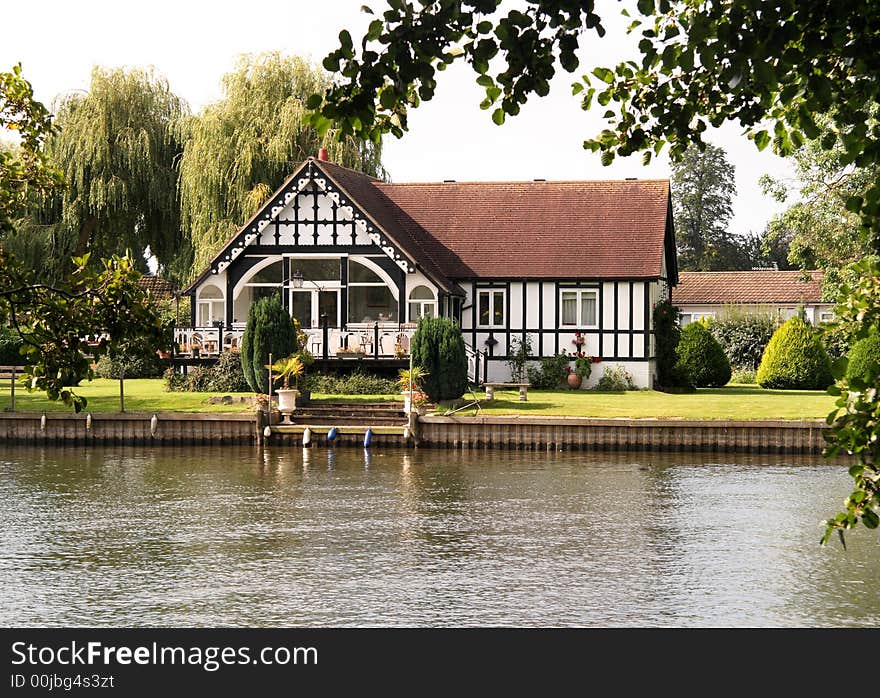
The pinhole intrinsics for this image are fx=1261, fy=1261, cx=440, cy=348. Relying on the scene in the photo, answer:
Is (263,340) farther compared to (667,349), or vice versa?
(667,349)

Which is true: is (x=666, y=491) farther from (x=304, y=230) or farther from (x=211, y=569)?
(x=304, y=230)

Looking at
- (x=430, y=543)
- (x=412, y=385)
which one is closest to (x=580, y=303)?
(x=412, y=385)

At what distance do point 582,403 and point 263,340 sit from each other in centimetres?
733

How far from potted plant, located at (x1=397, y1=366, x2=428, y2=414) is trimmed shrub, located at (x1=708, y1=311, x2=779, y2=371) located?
15.6m

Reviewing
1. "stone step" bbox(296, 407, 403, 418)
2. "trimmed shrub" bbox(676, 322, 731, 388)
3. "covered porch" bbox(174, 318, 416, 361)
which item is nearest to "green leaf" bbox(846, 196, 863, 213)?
"stone step" bbox(296, 407, 403, 418)

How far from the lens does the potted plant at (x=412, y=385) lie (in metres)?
26.0

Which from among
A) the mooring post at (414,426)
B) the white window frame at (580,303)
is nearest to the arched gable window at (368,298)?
the white window frame at (580,303)

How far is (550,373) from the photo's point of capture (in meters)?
32.8

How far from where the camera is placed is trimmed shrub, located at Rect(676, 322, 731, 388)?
3388cm

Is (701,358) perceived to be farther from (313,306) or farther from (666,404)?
(313,306)

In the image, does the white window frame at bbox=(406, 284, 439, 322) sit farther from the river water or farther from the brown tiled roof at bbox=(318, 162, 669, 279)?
the river water

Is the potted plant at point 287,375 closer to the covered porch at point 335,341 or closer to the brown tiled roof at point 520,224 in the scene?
the covered porch at point 335,341

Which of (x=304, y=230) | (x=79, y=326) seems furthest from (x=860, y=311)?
(x=304, y=230)

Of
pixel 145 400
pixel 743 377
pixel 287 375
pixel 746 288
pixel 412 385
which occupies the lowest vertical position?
pixel 145 400
